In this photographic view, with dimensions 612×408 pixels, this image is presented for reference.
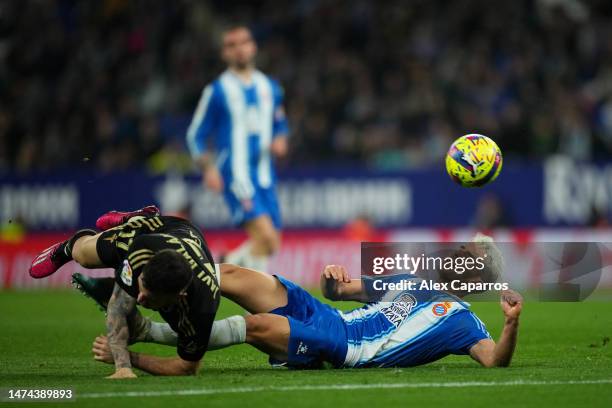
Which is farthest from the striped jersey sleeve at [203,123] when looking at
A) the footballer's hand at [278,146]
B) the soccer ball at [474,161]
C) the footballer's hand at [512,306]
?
the footballer's hand at [512,306]

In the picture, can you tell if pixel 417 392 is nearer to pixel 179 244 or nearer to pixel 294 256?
pixel 179 244

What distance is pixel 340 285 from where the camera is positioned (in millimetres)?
A: 8188

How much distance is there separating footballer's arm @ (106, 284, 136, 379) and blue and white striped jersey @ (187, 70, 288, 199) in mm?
5386

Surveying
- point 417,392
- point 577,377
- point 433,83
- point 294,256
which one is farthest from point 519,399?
point 433,83

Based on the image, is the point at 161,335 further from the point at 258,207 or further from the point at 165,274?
the point at 258,207

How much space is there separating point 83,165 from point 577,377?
1540 centimetres

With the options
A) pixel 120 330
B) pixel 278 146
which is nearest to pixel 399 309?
pixel 120 330

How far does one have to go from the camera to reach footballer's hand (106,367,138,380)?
7605 millimetres

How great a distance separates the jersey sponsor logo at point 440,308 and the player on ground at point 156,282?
160 centimetres

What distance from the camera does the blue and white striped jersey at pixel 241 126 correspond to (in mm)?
13289

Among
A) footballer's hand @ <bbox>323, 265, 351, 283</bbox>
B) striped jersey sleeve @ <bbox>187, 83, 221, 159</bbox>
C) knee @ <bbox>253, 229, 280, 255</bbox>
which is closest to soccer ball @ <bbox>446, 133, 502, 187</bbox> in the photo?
footballer's hand @ <bbox>323, 265, 351, 283</bbox>

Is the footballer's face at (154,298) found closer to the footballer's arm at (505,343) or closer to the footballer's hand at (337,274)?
the footballer's hand at (337,274)

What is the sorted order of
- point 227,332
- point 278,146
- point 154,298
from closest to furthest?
point 154,298
point 227,332
point 278,146

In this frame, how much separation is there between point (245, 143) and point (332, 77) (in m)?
8.06
